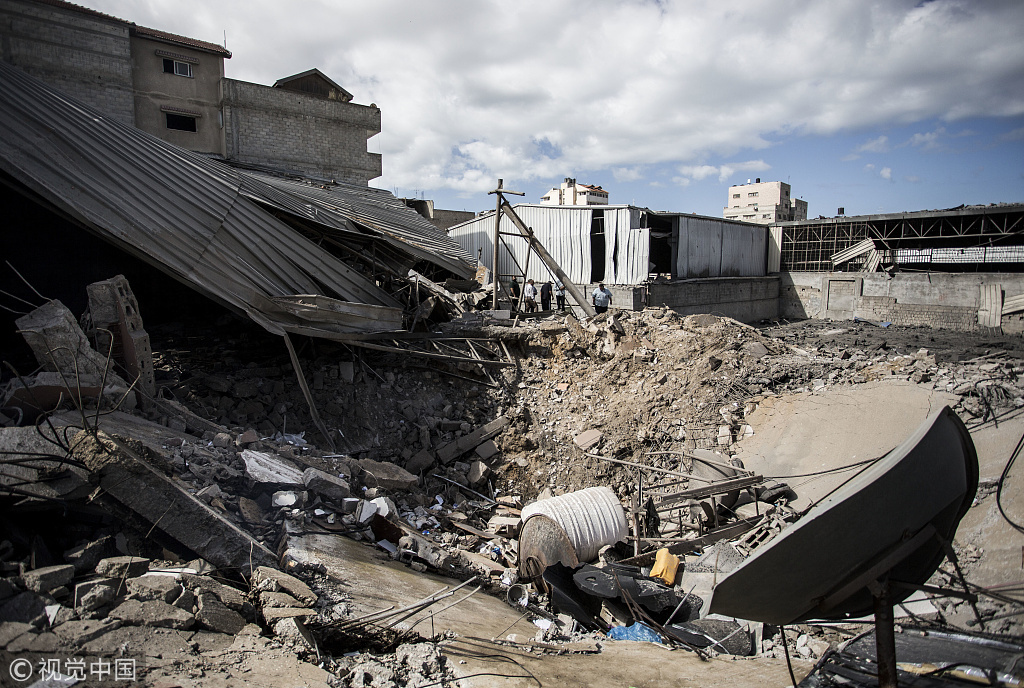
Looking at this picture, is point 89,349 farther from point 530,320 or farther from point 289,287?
point 530,320

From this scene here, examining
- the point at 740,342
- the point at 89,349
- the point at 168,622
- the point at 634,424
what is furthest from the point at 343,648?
the point at 740,342

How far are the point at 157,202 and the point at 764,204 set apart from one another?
57825 millimetres

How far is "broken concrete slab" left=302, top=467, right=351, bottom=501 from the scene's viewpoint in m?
5.11

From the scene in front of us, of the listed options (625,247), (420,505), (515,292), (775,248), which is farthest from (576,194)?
(420,505)

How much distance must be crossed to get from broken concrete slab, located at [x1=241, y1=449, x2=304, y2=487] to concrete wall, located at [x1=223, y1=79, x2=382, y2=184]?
57.7 feet

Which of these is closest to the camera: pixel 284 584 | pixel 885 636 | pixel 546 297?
pixel 885 636

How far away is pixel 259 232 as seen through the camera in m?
7.78

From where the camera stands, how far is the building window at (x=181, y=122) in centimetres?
1865

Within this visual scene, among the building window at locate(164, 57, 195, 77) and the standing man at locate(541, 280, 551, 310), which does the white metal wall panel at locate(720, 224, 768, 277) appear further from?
the building window at locate(164, 57, 195, 77)

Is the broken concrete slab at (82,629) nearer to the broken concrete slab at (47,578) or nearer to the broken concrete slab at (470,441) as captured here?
the broken concrete slab at (47,578)

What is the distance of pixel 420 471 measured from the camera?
7.74 m

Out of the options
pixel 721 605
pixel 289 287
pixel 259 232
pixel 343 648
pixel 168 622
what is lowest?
pixel 343 648

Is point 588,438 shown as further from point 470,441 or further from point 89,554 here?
point 89,554

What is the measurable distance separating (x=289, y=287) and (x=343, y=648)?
5550 millimetres
